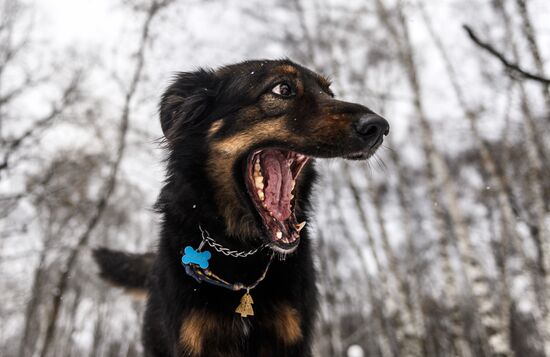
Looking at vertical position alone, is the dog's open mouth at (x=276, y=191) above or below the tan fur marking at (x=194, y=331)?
above

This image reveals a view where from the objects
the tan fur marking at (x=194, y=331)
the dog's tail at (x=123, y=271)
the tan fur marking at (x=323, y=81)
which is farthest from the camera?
the dog's tail at (x=123, y=271)

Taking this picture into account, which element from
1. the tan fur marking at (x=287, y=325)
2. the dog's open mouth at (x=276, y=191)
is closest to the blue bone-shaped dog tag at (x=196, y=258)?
the dog's open mouth at (x=276, y=191)

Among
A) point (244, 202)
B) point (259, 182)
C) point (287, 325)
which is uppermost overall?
point (259, 182)

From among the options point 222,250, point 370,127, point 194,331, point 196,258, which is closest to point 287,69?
point 370,127

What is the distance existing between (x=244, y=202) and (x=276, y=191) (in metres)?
0.29

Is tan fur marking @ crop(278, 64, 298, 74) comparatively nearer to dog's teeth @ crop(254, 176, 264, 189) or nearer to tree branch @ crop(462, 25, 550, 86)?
dog's teeth @ crop(254, 176, 264, 189)

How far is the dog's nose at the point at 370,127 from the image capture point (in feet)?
8.91

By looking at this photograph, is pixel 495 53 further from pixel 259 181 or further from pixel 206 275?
pixel 206 275

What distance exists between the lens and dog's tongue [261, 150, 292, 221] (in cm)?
320

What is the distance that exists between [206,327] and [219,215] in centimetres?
80

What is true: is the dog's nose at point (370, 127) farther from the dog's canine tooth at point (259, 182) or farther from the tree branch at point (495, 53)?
the dog's canine tooth at point (259, 182)

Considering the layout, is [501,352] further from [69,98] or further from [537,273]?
[69,98]

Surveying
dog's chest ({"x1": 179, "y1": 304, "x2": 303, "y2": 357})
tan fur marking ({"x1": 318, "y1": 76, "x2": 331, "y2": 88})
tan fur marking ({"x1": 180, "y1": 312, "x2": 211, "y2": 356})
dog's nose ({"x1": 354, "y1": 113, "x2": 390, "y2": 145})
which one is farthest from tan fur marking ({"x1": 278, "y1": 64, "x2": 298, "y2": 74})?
tan fur marking ({"x1": 180, "y1": 312, "x2": 211, "y2": 356})

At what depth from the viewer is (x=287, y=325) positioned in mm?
2867
